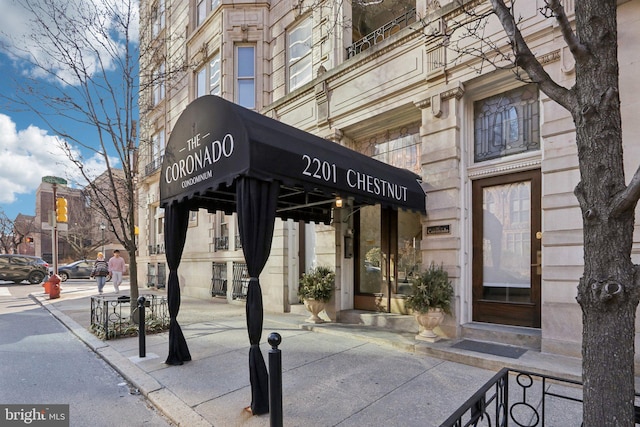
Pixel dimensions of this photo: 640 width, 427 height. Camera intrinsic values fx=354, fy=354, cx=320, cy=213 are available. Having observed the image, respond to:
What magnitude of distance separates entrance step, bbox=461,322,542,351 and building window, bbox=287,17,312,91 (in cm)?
788

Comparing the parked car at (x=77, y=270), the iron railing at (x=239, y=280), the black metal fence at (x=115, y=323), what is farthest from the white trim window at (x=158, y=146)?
the parked car at (x=77, y=270)

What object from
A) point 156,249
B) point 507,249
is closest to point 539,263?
point 507,249

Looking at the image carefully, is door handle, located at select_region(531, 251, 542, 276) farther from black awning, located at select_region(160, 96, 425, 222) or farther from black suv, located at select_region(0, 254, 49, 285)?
black suv, located at select_region(0, 254, 49, 285)

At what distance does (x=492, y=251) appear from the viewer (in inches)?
258

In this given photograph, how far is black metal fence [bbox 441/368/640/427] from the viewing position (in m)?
2.79

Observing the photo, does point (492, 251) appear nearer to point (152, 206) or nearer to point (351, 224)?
point (351, 224)

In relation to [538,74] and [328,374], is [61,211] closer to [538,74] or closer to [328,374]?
[328,374]

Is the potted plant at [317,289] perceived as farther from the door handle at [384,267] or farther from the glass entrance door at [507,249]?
the glass entrance door at [507,249]

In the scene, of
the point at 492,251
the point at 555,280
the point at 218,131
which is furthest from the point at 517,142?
the point at 218,131

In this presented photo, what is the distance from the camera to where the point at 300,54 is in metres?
10.9

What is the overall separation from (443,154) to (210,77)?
10.8 metres

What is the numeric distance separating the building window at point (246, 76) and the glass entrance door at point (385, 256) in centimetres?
661

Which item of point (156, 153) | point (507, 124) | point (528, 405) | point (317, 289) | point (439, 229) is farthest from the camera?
point (156, 153)

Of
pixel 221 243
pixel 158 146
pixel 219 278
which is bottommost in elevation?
pixel 219 278
